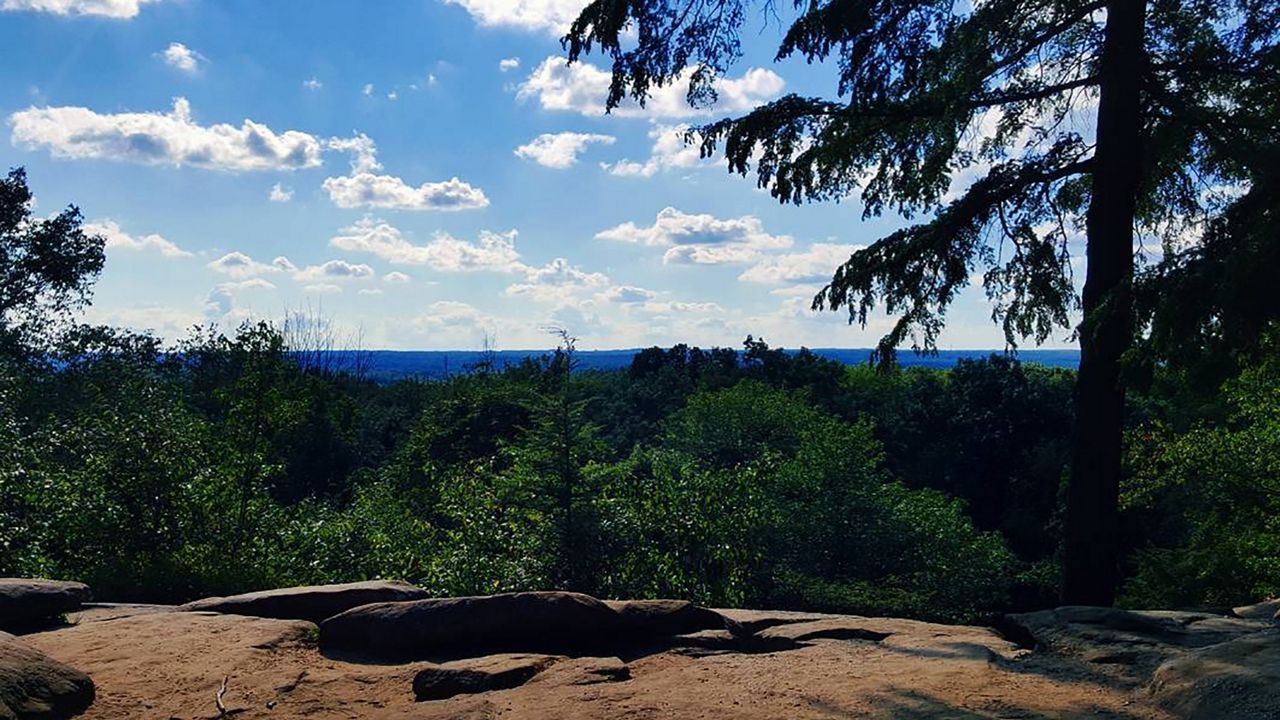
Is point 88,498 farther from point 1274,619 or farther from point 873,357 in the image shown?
point 1274,619

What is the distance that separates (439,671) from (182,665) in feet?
7.51

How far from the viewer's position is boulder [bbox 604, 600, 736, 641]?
8.77 metres

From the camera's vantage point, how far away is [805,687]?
22.8ft

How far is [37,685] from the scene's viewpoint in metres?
6.77

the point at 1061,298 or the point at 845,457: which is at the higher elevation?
the point at 1061,298

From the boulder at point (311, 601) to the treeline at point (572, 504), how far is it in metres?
5.11

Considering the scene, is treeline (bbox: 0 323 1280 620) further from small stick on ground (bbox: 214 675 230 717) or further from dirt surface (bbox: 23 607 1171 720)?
small stick on ground (bbox: 214 675 230 717)

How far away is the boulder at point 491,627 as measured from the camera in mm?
8453

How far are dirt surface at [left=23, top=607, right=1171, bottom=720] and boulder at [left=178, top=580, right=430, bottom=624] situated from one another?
1.80 ft

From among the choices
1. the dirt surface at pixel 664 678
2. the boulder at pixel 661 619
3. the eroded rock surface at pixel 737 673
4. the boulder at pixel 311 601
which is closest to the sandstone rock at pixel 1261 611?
the eroded rock surface at pixel 737 673

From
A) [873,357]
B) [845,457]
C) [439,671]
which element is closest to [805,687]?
[439,671]

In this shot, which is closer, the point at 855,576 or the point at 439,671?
the point at 439,671

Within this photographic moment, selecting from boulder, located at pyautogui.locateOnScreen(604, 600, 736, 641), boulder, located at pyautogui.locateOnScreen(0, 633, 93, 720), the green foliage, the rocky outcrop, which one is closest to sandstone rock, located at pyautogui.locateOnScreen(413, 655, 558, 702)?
boulder, located at pyautogui.locateOnScreen(604, 600, 736, 641)

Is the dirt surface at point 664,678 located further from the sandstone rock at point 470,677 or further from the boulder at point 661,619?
the boulder at point 661,619
